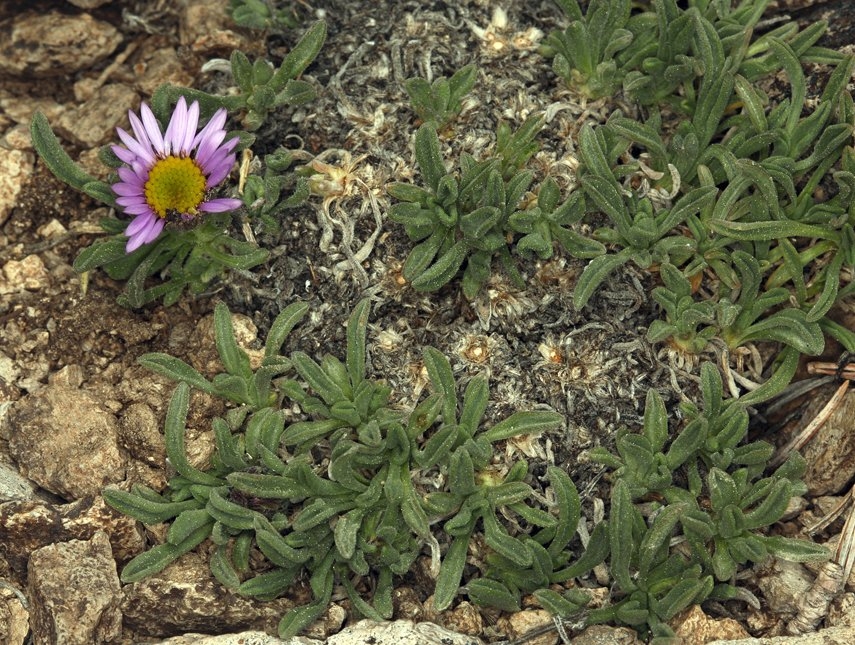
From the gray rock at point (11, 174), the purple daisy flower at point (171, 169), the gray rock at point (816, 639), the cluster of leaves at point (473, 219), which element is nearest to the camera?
the gray rock at point (816, 639)

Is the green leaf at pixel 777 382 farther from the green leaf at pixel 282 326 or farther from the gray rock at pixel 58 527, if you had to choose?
the gray rock at pixel 58 527

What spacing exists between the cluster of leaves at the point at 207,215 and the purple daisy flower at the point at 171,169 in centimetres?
6

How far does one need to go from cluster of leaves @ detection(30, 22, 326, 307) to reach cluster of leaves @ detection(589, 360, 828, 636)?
4.72 ft

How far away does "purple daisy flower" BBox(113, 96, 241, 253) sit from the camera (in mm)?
3371

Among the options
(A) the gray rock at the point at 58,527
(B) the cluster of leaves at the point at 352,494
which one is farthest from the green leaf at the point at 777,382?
(A) the gray rock at the point at 58,527

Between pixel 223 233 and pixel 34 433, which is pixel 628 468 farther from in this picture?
pixel 34 433

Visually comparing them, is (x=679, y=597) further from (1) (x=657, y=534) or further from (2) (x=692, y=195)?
(2) (x=692, y=195)

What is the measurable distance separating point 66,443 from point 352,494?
94 cm

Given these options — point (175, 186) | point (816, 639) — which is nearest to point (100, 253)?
point (175, 186)

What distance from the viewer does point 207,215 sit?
347 centimetres

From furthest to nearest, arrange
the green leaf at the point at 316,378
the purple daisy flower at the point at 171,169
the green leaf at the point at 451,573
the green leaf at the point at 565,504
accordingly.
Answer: the purple daisy flower at the point at 171,169 < the green leaf at the point at 316,378 < the green leaf at the point at 565,504 < the green leaf at the point at 451,573

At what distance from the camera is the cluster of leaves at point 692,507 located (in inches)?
117

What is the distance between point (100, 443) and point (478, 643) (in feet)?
4.50

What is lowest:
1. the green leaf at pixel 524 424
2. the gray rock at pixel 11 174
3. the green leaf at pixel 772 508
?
the green leaf at pixel 772 508
